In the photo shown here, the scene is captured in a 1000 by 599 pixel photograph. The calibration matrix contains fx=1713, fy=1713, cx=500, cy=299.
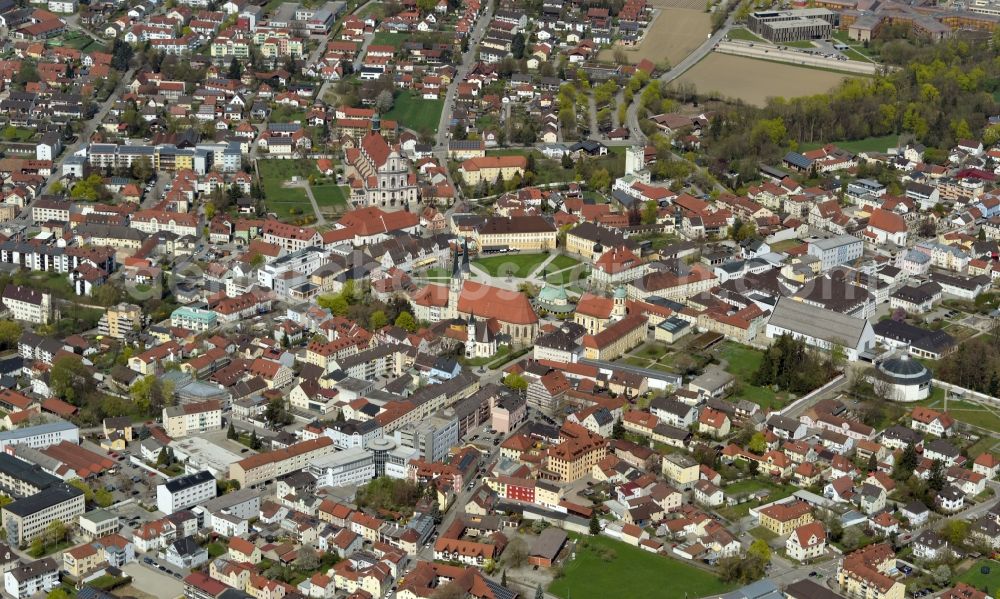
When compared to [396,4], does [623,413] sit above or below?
below

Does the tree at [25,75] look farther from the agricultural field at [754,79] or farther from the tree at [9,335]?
the agricultural field at [754,79]

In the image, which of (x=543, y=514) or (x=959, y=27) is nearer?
(x=543, y=514)

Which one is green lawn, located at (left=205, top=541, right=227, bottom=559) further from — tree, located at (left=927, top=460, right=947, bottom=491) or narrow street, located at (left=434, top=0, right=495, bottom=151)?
narrow street, located at (left=434, top=0, right=495, bottom=151)

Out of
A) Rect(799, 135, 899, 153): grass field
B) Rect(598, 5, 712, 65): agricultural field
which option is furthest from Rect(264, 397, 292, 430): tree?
Rect(598, 5, 712, 65): agricultural field

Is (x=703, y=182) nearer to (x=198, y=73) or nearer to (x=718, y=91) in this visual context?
(x=718, y=91)

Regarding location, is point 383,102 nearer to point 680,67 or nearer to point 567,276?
point 680,67

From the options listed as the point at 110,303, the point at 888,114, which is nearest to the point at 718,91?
the point at 888,114

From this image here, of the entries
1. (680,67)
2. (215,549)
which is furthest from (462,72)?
(215,549)
